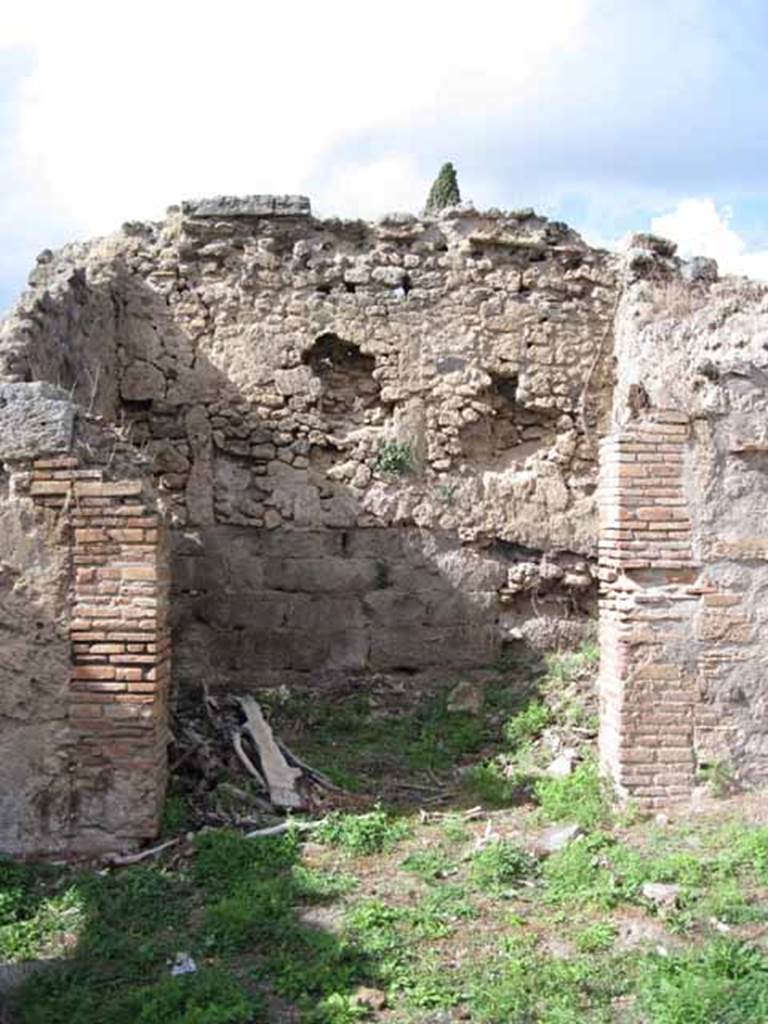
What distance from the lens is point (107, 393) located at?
8719mm

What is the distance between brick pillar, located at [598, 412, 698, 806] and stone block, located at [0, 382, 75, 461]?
119 inches

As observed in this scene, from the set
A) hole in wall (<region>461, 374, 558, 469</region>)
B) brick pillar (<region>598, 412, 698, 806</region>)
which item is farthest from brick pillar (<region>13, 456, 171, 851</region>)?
hole in wall (<region>461, 374, 558, 469</region>)

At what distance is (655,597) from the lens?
21.9ft

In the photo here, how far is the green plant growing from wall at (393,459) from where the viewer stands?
8930 millimetres

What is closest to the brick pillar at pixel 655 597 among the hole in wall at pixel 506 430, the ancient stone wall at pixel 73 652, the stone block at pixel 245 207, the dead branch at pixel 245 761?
the dead branch at pixel 245 761

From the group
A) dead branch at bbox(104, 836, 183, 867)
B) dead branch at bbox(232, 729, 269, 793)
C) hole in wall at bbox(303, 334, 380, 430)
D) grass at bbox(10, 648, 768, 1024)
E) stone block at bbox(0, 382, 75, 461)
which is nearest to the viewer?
grass at bbox(10, 648, 768, 1024)

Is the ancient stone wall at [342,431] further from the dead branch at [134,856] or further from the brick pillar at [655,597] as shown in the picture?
the dead branch at [134,856]

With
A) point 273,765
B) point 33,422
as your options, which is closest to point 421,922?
point 273,765

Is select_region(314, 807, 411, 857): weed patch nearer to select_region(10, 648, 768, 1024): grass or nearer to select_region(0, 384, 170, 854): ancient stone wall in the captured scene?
select_region(10, 648, 768, 1024): grass

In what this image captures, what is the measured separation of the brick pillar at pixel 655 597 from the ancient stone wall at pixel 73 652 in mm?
2589

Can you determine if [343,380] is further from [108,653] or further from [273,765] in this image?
[108,653]

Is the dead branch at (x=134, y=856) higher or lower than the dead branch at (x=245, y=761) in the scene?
lower

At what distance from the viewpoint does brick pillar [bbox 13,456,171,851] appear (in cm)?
602

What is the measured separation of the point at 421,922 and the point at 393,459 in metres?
4.33
